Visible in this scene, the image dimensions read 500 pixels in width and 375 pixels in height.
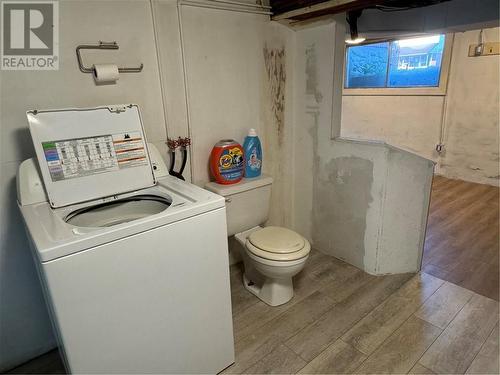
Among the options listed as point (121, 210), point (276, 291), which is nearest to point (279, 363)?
point (276, 291)

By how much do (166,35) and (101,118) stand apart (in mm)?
583

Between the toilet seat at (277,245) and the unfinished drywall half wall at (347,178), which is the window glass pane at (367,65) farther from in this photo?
the toilet seat at (277,245)

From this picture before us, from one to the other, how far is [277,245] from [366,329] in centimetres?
65

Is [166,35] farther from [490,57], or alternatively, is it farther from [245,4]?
[490,57]

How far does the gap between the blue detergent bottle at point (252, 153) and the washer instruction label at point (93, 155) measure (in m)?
0.69

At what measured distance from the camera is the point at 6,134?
1304 millimetres

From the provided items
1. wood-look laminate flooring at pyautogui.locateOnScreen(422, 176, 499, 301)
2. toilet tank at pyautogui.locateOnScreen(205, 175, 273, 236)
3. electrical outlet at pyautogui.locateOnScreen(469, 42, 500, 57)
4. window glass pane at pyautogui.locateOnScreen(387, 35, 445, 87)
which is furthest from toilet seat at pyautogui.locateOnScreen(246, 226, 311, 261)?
electrical outlet at pyautogui.locateOnScreen(469, 42, 500, 57)

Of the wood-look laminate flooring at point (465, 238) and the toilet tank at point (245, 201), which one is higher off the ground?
the toilet tank at point (245, 201)

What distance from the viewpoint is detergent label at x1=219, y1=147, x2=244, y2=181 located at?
185 cm

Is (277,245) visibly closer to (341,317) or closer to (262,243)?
(262,243)

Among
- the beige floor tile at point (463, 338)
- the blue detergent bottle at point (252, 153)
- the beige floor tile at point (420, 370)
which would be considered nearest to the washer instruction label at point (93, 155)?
the blue detergent bottle at point (252, 153)

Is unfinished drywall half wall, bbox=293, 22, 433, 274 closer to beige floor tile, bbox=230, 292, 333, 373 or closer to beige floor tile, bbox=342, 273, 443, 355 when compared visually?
beige floor tile, bbox=342, 273, 443, 355

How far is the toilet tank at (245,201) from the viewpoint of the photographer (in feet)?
6.05

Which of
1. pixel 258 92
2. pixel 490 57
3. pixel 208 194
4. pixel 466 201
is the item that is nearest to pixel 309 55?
pixel 258 92
